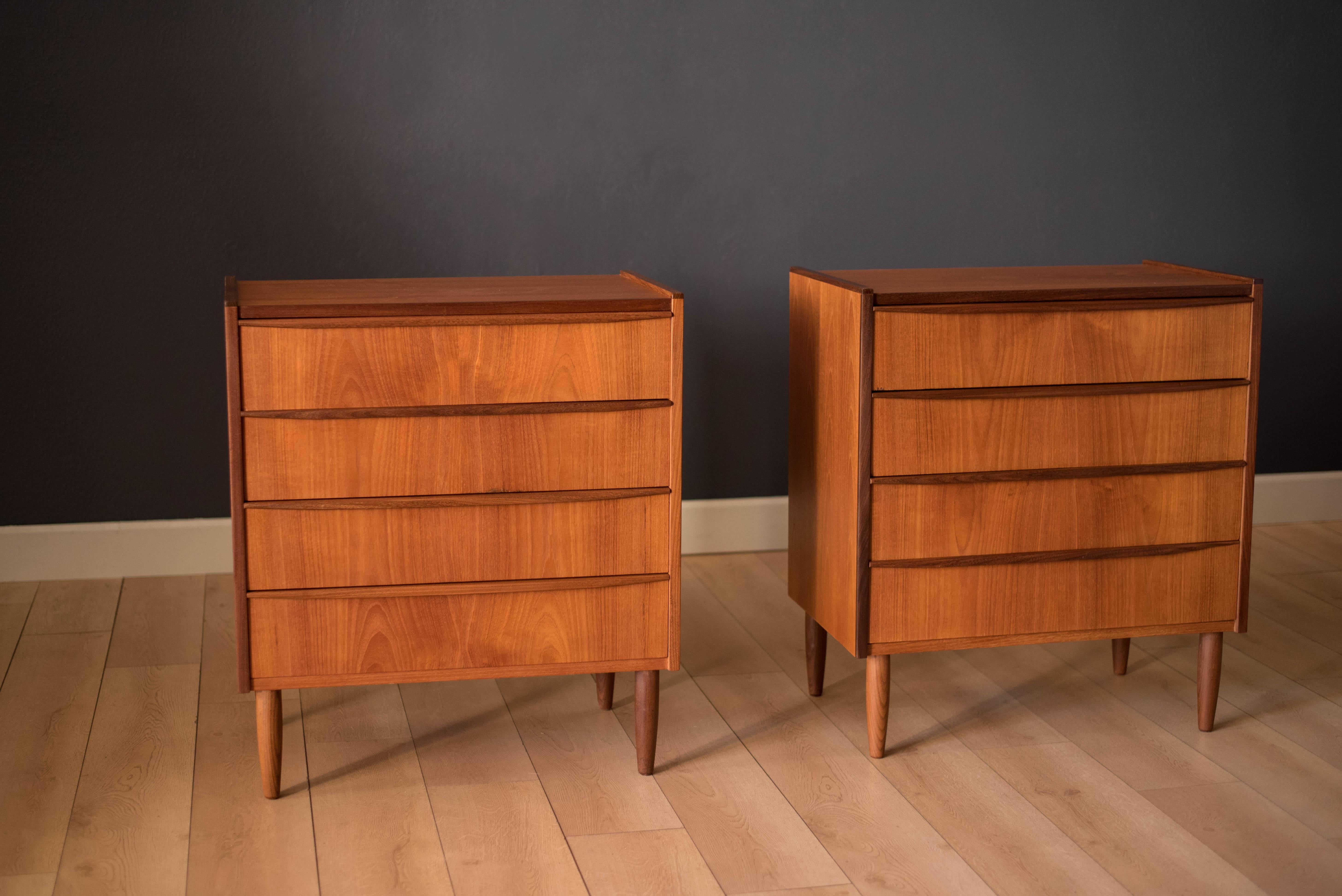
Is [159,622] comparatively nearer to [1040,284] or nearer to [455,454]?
[455,454]

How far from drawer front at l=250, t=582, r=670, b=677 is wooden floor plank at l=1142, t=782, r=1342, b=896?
2.55 ft

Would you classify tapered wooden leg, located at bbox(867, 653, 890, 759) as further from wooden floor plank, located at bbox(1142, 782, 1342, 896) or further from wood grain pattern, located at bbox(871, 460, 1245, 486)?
wooden floor plank, located at bbox(1142, 782, 1342, 896)

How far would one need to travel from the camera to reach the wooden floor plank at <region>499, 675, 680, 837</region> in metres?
1.83

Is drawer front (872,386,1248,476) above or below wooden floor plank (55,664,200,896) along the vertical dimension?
above

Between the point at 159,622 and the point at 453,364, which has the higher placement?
the point at 453,364

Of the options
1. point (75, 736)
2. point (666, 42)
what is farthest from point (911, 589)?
point (666, 42)

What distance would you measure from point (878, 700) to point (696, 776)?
301 millimetres

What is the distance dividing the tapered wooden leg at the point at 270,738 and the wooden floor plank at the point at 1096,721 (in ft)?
4.01

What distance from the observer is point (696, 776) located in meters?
1.96

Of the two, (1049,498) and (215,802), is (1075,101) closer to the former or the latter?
(1049,498)

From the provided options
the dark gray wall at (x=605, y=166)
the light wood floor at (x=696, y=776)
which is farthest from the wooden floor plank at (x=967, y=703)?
the dark gray wall at (x=605, y=166)

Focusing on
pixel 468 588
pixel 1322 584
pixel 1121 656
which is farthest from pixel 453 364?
pixel 1322 584

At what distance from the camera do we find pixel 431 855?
1.72 m

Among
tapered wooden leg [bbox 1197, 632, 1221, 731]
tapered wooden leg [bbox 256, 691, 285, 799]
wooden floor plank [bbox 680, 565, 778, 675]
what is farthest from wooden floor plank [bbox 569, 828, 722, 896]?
tapered wooden leg [bbox 1197, 632, 1221, 731]
